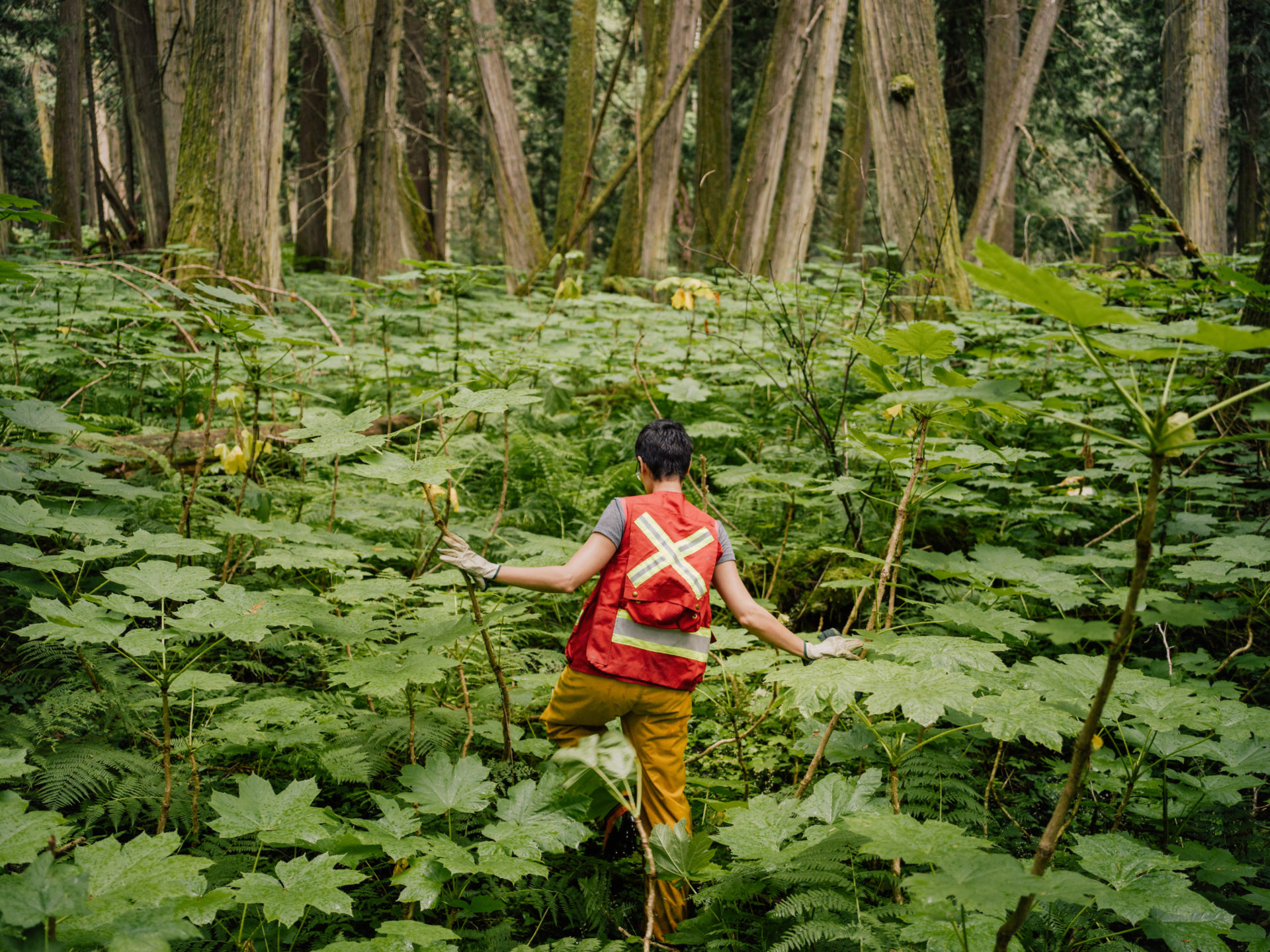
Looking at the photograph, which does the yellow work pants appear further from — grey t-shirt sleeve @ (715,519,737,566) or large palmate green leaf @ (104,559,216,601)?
large palmate green leaf @ (104,559,216,601)

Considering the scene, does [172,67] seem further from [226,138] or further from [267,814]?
[267,814]

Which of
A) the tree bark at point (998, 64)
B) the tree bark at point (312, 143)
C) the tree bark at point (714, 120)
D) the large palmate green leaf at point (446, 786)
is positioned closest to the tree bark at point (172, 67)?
the tree bark at point (312, 143)

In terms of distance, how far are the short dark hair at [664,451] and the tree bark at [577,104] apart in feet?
21.0

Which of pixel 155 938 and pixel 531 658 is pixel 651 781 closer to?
pixel 531 658

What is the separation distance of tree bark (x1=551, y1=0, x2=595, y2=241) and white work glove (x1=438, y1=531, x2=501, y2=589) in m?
6.92

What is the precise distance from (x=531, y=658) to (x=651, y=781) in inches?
40.2

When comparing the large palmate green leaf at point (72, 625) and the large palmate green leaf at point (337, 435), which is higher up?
the large palmate green leaf at point (337, 435)

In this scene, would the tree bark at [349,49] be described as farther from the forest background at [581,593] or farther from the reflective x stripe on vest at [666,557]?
the reflective x stripe on vest at [666,557]

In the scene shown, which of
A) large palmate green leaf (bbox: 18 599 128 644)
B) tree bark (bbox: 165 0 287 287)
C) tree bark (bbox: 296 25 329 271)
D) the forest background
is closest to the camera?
the forest background

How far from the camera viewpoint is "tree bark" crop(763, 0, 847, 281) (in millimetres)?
8156

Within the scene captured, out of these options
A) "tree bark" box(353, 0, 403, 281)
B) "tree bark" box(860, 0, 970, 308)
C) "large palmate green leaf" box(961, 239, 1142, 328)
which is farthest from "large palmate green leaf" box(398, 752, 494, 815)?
"tree bark" box(353, 0, 403, 281)

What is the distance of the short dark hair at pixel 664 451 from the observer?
2.82 metres

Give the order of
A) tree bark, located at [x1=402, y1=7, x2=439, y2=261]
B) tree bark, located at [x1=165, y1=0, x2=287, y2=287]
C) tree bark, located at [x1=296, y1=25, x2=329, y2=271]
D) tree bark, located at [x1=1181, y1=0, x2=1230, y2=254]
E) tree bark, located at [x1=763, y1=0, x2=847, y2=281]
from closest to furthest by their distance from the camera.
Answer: tree bark, located at [x1=165, y1=0, x2=287, y2=287], tree bark, located at [x1=763, y1=0, x2=847, y2=281], tree bark, located at [x1=1181, y1=0, x2=1230, y2=254], tree bark, located at [x1=402, y1=7, x2=439, y2=261], tree bark, located at [x1=296, y1=25, x2=329, y2=271]

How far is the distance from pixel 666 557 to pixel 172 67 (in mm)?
10833
